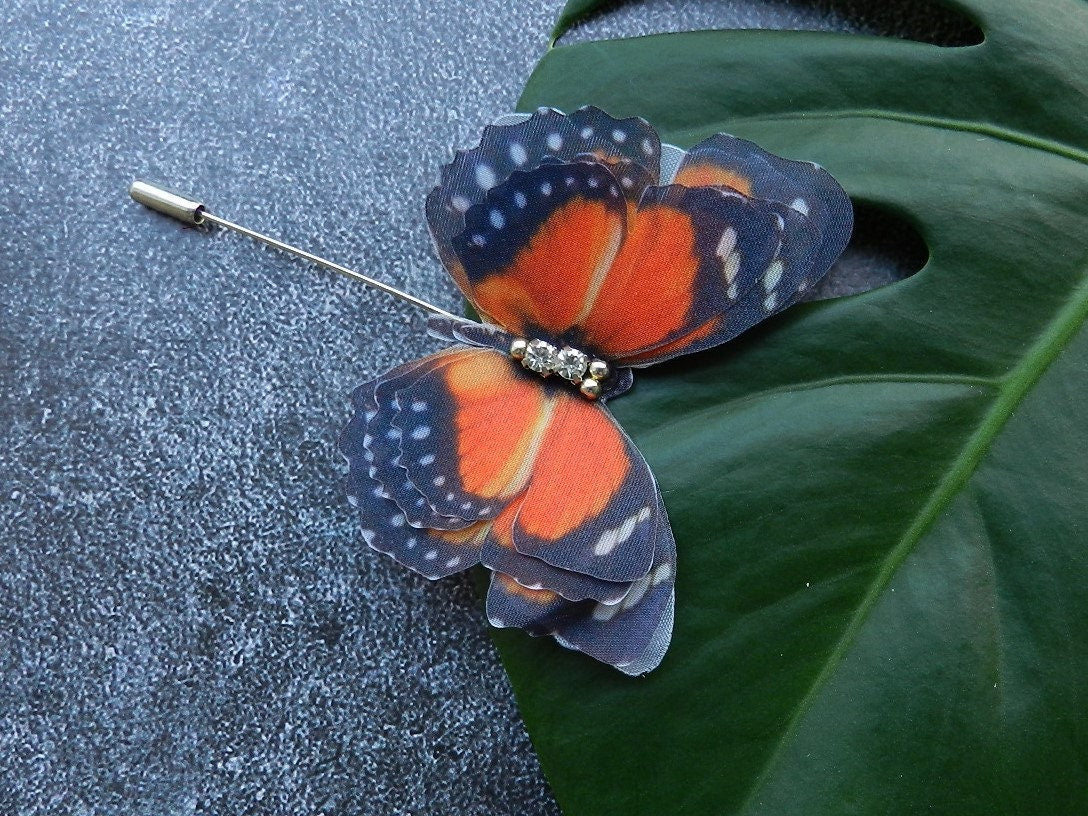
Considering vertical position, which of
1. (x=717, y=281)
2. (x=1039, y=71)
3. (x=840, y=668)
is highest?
(x=1039, y=71)

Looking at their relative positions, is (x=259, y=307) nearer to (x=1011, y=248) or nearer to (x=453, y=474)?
(x=453, y=474)

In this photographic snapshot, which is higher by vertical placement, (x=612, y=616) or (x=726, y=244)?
(x=726, y=244)

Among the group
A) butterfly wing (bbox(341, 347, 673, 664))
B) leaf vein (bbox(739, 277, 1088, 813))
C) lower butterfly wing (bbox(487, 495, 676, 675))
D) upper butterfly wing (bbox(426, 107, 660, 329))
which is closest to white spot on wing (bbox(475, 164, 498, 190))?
upper butterfly wing (bbox(426, 107, 660, 329))

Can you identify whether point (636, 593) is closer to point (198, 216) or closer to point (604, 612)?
point (604, 612)

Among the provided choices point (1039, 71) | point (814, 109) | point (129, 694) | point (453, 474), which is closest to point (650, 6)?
point (814, 109)

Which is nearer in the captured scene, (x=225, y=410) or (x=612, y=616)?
(x=612, y=616)

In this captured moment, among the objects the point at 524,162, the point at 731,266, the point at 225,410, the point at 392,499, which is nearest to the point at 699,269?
the point at 731,266
